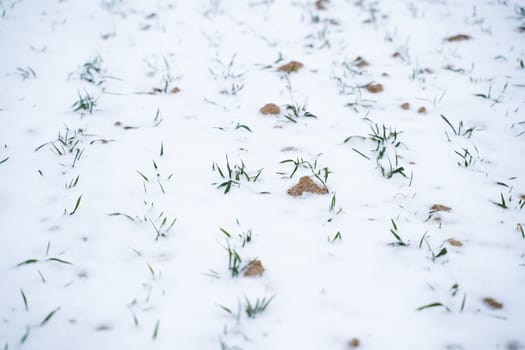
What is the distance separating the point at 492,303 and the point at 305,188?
111 cm

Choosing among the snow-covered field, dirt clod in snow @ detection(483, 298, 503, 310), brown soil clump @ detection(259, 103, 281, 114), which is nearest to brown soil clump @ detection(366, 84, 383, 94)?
the snow-covered field

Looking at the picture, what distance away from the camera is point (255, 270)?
1740 mm

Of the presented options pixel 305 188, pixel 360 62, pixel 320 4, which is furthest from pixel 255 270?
pixel 320 4

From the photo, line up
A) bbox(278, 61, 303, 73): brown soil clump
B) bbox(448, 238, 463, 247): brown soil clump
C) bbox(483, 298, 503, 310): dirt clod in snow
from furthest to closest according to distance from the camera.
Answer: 1. bbox(278, 61, 303, 73): brown soil clump
2. bbox(448, 238, 463, 247): brown soil clump
3. bbox(483, 298, 503, 310): dirt clod in snow

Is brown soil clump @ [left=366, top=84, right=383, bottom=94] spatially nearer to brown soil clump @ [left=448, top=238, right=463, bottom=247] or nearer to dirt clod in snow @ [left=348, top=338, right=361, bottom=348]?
brown soil clump @ [left=448, top=238, right=463, bottom=247]

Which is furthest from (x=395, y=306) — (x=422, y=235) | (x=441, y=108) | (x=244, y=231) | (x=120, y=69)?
(x=120, y=69)

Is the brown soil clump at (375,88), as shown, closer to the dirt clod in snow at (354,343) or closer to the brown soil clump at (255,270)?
the brown soil clump at (255,270)

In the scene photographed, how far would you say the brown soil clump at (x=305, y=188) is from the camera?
2230 millimetres

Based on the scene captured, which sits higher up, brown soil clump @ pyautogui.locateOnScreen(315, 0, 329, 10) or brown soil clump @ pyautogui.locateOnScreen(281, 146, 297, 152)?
brown soil clump @ pyautogui.locateOnScreen(315, 0, 329, 10)

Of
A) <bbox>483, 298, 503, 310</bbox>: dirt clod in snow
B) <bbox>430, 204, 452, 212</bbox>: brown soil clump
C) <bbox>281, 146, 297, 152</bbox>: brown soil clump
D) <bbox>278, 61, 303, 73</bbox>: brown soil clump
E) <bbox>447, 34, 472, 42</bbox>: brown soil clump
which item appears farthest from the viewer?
<bbox>447, 34, 472, 42</bbox>: brown soil clump

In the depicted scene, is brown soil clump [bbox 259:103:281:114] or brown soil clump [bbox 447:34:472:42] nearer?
brown soil clump [bbox 259:103:281:114]

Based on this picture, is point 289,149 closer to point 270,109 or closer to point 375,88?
point 270,109

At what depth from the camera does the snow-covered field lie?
1.56m

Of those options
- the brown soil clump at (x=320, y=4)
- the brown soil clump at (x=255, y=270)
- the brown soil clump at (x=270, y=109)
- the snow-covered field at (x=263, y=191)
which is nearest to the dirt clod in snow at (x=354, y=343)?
the snow-covered field at (x=263, y=191)
